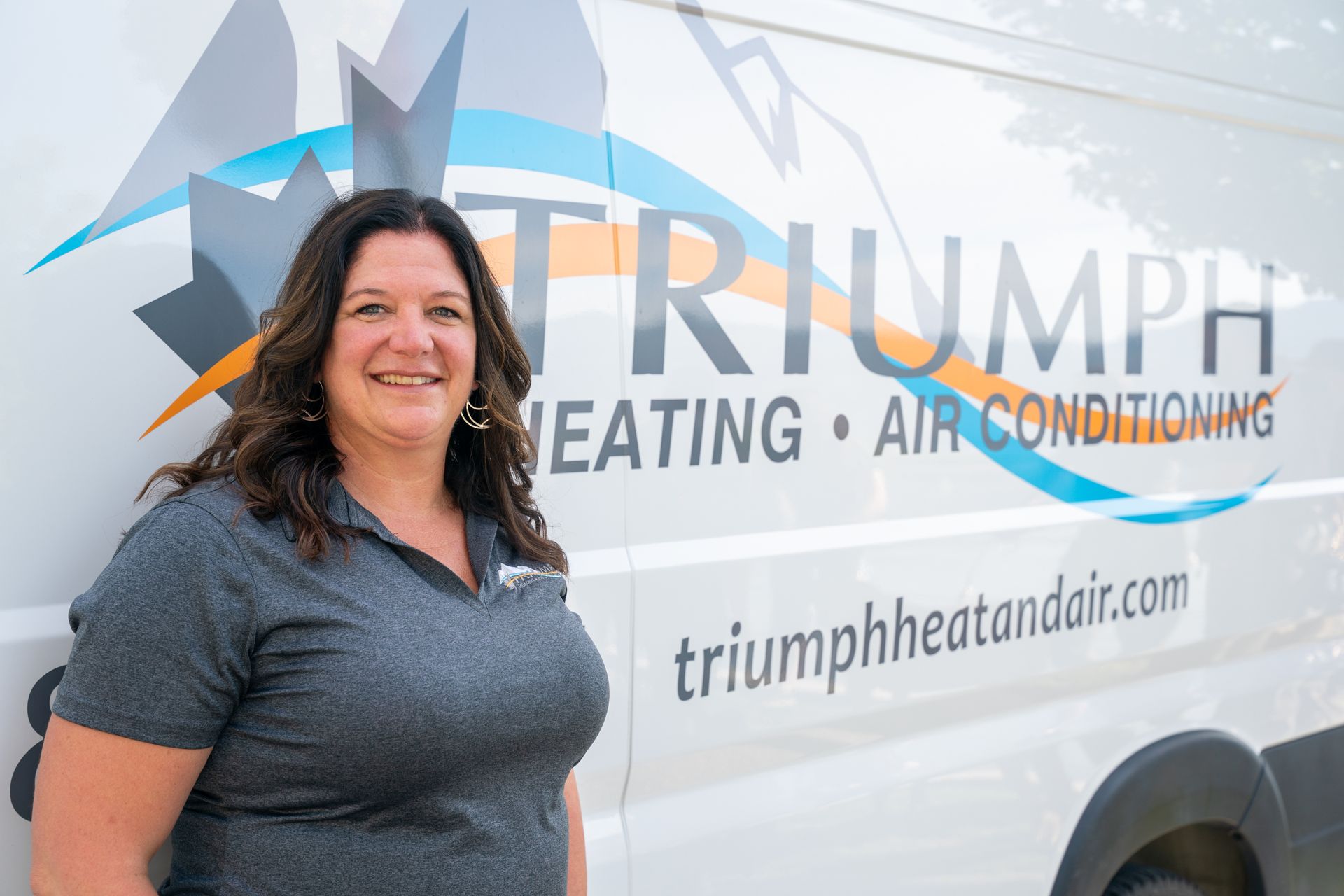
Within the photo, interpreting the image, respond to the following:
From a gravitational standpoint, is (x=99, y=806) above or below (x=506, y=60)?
below

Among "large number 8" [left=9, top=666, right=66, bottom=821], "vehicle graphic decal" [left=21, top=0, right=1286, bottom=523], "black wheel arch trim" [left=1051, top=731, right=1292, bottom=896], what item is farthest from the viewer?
"black wheel arch trim" [left=1051, top=731, right=1292, bottom=896]

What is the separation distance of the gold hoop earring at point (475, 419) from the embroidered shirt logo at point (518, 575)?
207 millimetres

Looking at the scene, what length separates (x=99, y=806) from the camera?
49.4 inches

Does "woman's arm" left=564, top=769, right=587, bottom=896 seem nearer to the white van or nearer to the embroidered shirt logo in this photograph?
the white van

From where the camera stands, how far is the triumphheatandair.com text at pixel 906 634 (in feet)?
6.44

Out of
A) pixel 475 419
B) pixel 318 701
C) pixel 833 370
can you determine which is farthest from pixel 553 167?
pixel 318 701

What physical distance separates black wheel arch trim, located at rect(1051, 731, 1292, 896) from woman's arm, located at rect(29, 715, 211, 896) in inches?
73.6

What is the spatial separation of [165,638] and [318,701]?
0.18 m

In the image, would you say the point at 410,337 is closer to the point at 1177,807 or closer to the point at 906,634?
the point at 906,634

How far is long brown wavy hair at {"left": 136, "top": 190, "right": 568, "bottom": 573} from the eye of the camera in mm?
1436

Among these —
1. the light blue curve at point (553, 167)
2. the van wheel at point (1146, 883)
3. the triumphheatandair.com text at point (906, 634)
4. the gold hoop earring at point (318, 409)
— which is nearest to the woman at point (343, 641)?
the gold hoop earring at point (318, 409)

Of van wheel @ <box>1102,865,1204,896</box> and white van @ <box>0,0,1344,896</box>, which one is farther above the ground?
white van @ <box>0,0,1344,896</box>

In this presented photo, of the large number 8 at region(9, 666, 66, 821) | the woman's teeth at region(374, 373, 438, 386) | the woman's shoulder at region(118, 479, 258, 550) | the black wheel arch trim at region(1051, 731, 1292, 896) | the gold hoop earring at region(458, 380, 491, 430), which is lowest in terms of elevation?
the black wheel arch trim at region(1051, 731, 1292, 896)

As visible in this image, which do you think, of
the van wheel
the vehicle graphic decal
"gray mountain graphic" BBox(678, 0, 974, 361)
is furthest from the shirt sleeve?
the van wheel
